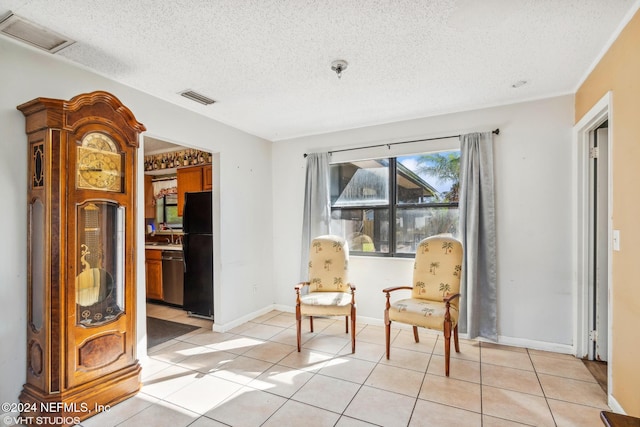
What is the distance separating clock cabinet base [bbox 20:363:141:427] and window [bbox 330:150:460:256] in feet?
9.02

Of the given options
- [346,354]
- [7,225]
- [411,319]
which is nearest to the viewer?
[7,225]

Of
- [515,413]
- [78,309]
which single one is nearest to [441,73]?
[515,413]

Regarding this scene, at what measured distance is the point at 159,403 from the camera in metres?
2.24

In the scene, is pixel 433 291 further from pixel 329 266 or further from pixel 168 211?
pixel 168 211

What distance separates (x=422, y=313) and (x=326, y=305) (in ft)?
2.99

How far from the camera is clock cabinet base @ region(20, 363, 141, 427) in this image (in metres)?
1.90

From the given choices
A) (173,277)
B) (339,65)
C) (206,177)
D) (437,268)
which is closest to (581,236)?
(437,268)

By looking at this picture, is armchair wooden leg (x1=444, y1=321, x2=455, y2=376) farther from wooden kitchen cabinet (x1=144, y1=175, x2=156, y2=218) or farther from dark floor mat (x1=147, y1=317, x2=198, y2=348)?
wooden kitchen cabinet (x1=144, y1=175, x2=156, y2=218)

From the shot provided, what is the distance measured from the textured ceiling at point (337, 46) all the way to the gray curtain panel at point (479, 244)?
611mm

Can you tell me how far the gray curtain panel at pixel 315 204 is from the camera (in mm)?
4102

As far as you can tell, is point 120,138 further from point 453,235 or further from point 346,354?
point 453,235

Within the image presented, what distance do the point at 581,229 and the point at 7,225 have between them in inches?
175

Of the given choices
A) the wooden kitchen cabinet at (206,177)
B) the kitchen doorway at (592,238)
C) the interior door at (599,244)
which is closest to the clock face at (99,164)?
the wooden kitchen cabinet at (206,177)

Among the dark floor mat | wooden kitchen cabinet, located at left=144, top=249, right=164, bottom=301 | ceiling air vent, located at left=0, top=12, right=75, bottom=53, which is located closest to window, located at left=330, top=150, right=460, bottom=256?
the dark floor mat
